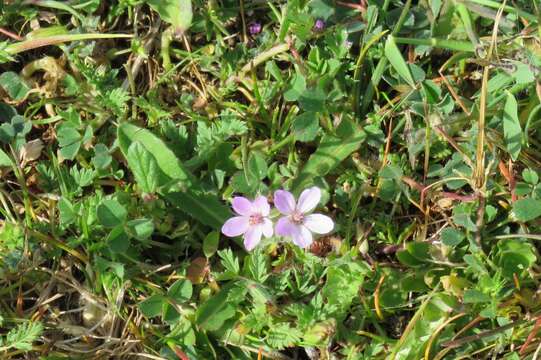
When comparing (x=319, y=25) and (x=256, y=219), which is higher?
(x=319, y=25)

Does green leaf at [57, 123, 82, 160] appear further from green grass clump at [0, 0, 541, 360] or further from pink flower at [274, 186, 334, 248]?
pink flower at [274, 186, 334, 248]

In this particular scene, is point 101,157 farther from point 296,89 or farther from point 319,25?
point 319,25

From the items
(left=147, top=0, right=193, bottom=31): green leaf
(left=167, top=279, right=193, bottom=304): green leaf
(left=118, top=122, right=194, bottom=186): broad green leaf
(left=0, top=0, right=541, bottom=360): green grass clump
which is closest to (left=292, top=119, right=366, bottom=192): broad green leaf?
(left=0, top=0, right=541, bottom=360): green grass clump

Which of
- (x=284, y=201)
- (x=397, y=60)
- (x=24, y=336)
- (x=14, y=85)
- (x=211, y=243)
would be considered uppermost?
(x=397, y=60)

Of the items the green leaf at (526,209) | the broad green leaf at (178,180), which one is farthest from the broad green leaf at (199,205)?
the green leaf at (526,209)

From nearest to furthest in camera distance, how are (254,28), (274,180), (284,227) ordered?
(284,227) < (274,180) < (254,28)

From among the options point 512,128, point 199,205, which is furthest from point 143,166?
point 512,128

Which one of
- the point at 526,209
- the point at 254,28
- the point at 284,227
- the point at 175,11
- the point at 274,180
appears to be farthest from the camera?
the point at 254,28

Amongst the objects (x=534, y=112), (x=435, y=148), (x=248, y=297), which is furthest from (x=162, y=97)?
(x=534, y=112)
